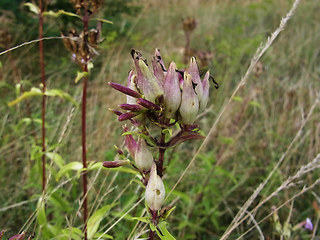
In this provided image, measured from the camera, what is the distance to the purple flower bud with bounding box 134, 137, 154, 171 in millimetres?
1087

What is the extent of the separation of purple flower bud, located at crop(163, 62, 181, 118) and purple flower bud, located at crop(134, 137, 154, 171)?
0.14 metres

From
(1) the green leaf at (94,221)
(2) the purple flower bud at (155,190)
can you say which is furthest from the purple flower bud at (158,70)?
(1) the green leaf at (94,221)

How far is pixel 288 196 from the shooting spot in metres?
2.48

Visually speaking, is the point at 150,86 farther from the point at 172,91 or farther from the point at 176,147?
the point at 176,147

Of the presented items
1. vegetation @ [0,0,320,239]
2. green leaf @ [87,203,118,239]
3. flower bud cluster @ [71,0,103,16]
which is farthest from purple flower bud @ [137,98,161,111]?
flower bud cluster @ [71,0,103,16]

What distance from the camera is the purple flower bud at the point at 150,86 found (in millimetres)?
1008

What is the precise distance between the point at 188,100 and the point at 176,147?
163cm

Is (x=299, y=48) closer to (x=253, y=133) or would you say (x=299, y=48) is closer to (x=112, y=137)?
(x=253, y=133)

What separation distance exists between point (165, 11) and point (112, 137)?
4.72 m

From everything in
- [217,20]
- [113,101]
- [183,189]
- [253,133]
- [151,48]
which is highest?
[217,20]

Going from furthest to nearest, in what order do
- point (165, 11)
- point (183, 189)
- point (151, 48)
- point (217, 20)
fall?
point (165, 11) → point (217, 20) → point (151, 48) → point (183, 189)

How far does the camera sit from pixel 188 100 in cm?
102

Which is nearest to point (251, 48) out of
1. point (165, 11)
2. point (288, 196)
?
point (288, 196)

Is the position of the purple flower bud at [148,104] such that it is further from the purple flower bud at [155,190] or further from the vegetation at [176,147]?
the vegetation at [176,147]
